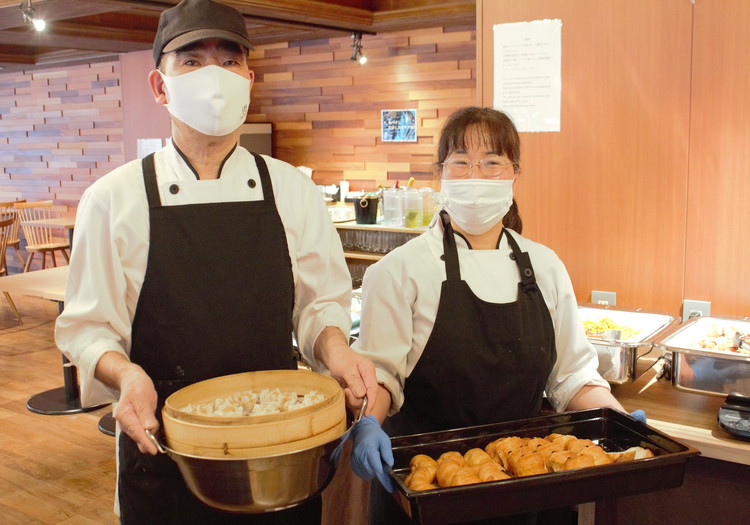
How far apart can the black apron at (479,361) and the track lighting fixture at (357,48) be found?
5448 millimetres

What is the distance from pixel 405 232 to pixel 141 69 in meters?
4.40

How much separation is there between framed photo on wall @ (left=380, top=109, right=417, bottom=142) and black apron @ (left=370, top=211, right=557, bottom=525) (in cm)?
528

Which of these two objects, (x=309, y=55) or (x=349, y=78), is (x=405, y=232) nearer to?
(x=349, y=78)

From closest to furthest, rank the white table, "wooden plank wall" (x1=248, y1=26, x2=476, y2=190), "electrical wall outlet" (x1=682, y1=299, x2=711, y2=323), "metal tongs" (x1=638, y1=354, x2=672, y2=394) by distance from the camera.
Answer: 1. "metal tongs" (x1=638, y1=354, x2=672, y2=394)
2. "electrical wall outlet" (x1=682, y1=299, x2=711, y2=323)
3. the white table
4. "wooden plank wall" (x1=248, y1=26, x2=476, y2=190)

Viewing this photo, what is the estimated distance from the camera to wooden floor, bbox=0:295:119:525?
356 cm

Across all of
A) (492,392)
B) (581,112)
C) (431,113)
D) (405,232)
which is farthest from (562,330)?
(431,113)

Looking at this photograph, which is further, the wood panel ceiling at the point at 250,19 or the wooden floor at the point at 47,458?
the wood panel ceiling at the point at 250,19

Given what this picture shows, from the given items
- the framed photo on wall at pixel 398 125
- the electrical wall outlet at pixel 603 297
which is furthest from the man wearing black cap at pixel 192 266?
the framed photo on wall at pixel 398 125

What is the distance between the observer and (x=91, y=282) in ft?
4.95

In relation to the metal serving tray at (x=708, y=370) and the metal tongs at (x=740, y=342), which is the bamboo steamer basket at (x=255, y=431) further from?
the metal tongs at (x=740, y=342)

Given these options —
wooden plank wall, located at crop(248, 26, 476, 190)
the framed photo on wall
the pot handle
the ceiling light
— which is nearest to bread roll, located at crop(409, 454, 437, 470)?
the pot handle

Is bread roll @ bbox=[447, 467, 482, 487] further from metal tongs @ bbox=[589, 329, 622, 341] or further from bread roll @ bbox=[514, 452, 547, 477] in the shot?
metal tongs @ bbox=[589, 329, 622, 341]

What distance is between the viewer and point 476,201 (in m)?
1.82

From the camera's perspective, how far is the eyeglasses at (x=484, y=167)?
6.07 feet
